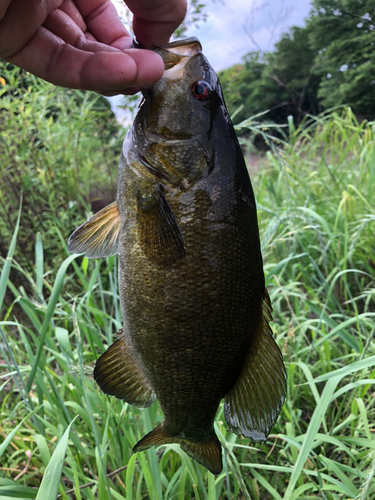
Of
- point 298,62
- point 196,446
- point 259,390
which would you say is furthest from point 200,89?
point 298,62

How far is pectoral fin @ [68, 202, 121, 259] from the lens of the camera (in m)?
1.07

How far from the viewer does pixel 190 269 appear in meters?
0.93

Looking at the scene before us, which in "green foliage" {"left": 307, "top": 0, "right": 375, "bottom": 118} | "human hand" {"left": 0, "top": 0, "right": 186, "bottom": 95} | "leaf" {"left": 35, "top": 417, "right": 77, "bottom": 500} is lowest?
"leaf" {"left": 35, "top": 417, "right": 77, "bottom": 500}

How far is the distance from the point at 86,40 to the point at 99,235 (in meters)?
0.73

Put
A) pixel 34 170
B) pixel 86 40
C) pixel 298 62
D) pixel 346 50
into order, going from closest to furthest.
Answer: pixel 86 40 → pixel 34 170 → pixel 346 50 → pixel 298 62

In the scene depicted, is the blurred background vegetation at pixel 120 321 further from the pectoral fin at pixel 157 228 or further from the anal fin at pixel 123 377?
the pectoral fin at pixel 157 228

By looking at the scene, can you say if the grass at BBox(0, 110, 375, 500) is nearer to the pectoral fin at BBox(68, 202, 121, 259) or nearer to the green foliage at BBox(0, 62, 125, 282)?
the pectoral fin at BBox(68, 202, 121, 259)

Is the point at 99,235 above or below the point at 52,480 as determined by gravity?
above

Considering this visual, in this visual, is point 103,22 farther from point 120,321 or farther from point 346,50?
point 346,50

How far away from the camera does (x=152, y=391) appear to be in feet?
3.54

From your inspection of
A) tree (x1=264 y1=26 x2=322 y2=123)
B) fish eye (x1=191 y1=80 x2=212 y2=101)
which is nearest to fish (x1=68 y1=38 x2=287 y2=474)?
fish eye (x1=191 y1=80 x2=212 y2=101)

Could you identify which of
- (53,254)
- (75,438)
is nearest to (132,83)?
(75,438)

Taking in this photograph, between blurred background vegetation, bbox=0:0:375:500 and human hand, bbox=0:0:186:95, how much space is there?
0.68 m

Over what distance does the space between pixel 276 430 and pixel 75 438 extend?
3.30 ft
